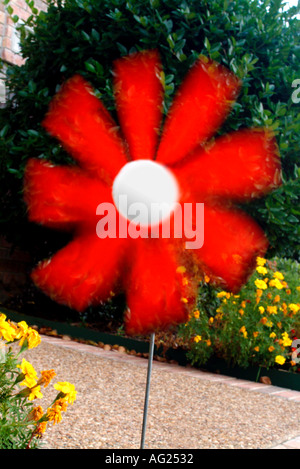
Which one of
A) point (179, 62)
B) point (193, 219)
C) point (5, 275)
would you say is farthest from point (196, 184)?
point (5, 275)

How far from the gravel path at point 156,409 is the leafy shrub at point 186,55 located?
3.88ft

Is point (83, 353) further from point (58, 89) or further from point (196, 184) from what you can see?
point (196, 184)

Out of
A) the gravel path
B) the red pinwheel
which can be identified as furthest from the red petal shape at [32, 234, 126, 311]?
the gravel path

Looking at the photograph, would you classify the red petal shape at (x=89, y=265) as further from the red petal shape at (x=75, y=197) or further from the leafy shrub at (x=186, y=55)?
the leafy shrub at (x=186, y=55)

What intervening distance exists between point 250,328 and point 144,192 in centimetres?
277

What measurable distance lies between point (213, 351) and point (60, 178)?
2.63m

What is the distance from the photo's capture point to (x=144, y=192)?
42.8 inches

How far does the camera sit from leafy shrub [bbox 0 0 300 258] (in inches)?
139

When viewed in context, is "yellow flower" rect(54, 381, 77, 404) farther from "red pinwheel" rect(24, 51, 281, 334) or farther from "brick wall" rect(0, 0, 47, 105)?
"brick wall" rect(0, 0, 47, 105)

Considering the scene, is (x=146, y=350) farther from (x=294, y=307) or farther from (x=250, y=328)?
(x=294, y=307)

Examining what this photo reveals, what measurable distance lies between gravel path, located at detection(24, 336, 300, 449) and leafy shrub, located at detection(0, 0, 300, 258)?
1.18m

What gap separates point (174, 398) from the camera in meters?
2.86

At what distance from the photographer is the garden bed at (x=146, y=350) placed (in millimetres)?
3637

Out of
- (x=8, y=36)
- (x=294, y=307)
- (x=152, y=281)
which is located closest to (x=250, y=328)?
(x=294, y=307)
